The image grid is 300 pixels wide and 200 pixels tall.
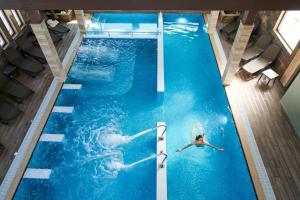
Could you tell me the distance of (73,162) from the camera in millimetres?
8312

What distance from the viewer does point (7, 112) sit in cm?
891

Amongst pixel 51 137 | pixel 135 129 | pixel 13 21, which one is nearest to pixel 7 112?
pixel 51 137

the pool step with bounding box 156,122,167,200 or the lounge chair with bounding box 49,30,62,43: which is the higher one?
the lounge chair with bounding box 49,30,62,43

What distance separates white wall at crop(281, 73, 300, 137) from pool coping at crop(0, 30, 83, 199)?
953 centimetres

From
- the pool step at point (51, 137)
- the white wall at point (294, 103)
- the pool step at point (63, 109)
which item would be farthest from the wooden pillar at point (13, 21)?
the white wall at point (294, 103)

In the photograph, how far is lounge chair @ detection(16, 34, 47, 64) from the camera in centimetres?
1120

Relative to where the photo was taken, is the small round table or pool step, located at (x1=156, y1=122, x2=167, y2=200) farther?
the small round table

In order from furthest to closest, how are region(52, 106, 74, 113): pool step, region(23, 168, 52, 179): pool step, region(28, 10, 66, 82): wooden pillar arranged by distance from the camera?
1. region(52, 106, 74, 113): pool step
2. region(28, 10, 66, 82): wooden pillar
3. region(23, 168, 52, 179): pool step

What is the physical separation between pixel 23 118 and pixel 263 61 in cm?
1068

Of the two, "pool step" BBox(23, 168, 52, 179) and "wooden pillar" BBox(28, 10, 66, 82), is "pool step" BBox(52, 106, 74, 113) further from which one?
"pool step" BBox(23, 168, 52, 179)

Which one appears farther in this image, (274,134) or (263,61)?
(263,61)

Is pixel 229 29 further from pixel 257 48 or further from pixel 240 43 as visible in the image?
pixel 240 43

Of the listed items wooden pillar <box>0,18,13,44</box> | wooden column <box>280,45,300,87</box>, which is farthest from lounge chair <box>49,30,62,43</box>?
wooden column <box>280,45,300,87</box>

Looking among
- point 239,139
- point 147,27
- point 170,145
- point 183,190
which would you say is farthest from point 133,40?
point 183,190
